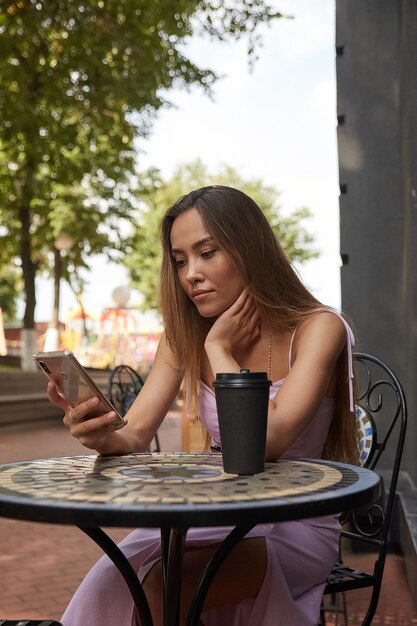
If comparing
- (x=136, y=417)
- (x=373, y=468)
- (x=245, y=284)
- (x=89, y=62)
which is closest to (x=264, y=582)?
(x=136, y=417)

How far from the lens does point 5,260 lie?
89.6 feet

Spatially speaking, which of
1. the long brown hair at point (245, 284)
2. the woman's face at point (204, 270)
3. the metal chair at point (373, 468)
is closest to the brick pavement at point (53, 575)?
the metal chair at point (373, 468)

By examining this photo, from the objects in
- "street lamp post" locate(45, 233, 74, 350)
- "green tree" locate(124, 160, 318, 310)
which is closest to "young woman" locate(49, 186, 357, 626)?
"street lamp post" locate(45, 233, 74, 350)

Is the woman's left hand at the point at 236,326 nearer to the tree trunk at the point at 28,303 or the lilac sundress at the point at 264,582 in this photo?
the lilac sundress at the point at 264,582

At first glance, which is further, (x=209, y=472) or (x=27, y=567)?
(x=27, y=567)

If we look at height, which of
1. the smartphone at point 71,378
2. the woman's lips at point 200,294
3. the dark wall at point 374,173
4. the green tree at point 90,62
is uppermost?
the green tree at point 90,62

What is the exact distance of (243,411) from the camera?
1.59 meters

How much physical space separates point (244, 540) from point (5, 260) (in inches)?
1040

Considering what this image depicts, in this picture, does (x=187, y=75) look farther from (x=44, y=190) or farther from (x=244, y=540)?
(x=244, y=540)

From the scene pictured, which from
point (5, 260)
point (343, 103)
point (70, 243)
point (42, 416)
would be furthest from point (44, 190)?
point (343, 103)

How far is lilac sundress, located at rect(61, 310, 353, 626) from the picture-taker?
6.05 feet

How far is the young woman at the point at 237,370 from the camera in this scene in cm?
186

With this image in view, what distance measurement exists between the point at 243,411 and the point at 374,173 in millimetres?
4331

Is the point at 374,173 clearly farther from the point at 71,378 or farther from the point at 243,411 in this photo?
the point at 243,411
